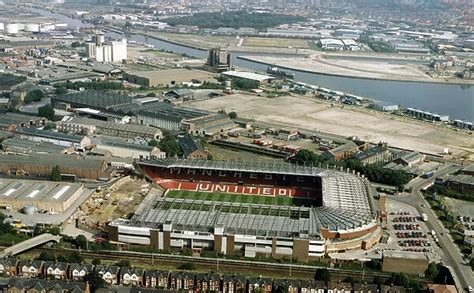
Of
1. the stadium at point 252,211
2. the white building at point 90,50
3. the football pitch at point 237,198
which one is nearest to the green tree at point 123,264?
the stadium at point 252,211

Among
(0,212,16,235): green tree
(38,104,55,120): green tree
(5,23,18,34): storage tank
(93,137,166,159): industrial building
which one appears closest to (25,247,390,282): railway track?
(0,212,16,235): green tree

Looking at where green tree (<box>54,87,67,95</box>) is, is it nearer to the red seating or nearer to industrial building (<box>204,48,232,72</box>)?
industrial building (<box>204,48,232,72</box>)

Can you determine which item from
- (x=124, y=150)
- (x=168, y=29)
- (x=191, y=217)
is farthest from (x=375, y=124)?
(x=168, y=29)

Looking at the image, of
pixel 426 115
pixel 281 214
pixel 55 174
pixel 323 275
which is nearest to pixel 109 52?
pixel 426 115

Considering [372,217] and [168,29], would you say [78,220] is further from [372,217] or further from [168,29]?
[168,29]

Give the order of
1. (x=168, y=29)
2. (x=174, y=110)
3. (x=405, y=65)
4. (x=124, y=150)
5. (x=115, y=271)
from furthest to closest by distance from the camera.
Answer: (x=168, y=29)
(x=405, y=65)
(x=174, y=110)
(x=124, y=150)
(x=115, y=271)

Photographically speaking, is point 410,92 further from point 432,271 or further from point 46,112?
point 432,271
